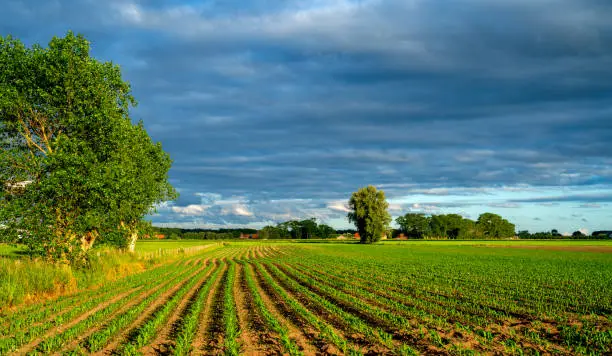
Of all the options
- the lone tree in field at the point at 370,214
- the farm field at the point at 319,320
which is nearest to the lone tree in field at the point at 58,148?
the farm field at the point at 319,320

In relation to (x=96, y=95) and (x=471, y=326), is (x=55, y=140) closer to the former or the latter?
(x=96, y=95)

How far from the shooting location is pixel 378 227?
12631 centimetres

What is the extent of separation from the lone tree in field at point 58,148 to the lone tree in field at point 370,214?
98351 mm

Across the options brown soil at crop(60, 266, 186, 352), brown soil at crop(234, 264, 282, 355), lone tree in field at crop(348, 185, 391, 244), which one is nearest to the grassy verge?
brown soil at crop(60, 266, 186, 352)

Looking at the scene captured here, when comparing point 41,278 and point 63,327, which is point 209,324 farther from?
point 41,278

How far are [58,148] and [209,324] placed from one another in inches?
759

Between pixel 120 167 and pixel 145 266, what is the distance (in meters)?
17.3

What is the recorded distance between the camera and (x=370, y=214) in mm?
125188

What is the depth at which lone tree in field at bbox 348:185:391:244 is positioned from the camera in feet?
412

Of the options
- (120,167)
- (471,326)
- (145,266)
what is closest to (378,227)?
(145,266)

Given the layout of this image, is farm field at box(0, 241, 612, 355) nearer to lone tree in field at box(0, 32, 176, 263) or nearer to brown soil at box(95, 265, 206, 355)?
brown soil at box(95, 265, 206, 355)

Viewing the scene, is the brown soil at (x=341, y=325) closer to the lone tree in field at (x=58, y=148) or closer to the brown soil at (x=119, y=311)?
the brown soil at (x=119, y=311)

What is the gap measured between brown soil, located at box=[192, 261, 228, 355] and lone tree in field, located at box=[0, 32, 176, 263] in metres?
11.2

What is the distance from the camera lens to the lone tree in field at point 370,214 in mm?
125562
